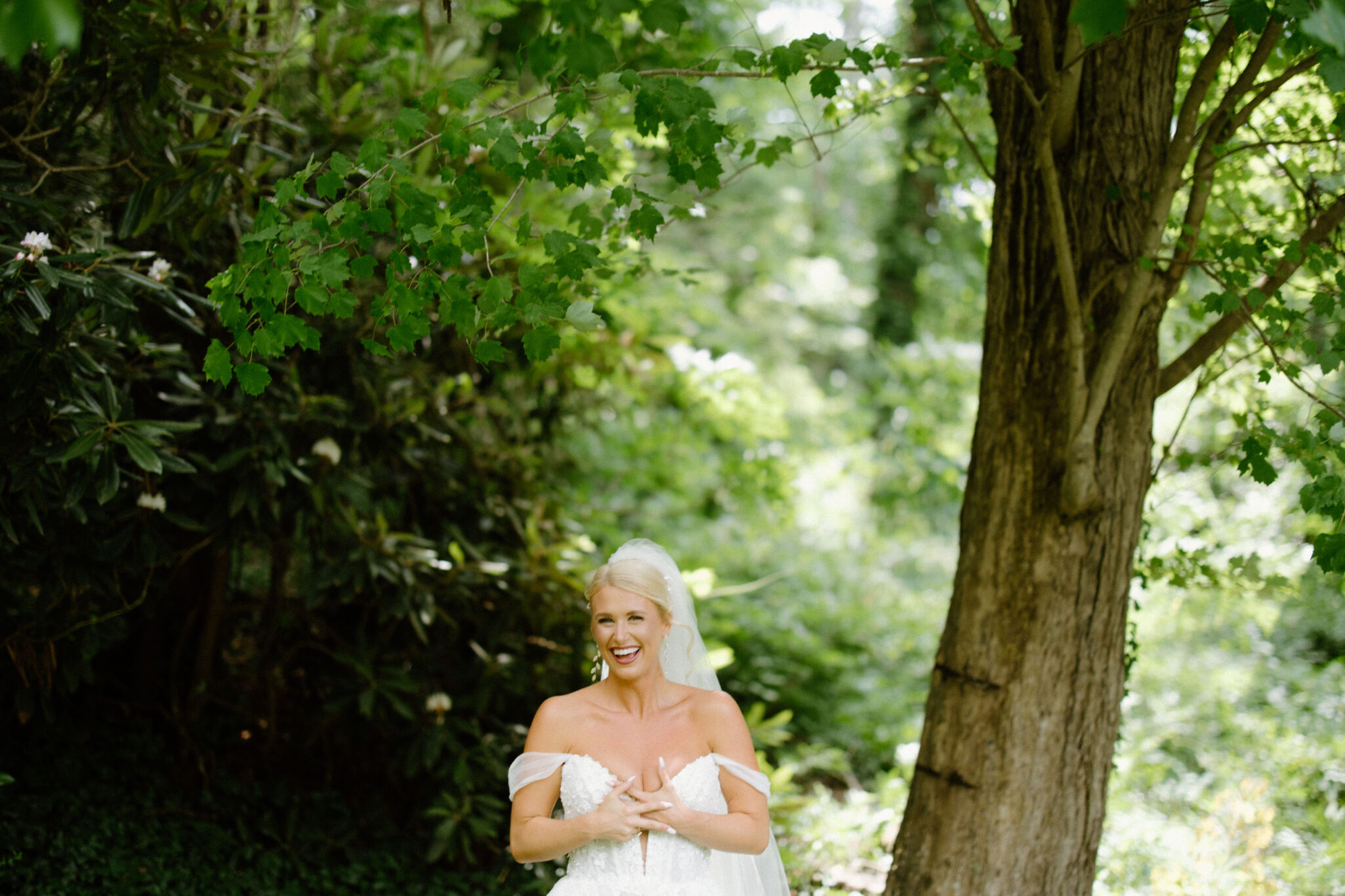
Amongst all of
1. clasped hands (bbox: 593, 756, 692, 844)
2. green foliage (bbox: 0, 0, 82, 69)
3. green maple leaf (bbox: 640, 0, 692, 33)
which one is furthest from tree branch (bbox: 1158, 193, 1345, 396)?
green foliage (bbox: 0, 0, 82, 69)

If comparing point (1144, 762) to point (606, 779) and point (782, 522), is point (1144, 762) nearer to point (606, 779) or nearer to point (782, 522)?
point (782, 522)

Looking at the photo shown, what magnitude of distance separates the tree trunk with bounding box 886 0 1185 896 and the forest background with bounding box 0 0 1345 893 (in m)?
0.41

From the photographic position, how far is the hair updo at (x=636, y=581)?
7.65 ft

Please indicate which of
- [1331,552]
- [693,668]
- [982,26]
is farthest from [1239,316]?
[693,668]

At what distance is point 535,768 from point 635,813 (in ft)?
0.99

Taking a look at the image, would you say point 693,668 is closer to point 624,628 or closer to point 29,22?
point 624,628

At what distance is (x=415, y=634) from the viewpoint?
174 inches

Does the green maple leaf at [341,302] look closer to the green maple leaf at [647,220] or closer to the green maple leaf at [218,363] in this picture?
the green maple leaf at [218,363]

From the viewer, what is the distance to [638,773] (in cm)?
232

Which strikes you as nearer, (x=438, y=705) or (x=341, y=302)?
(x=341, y=302)

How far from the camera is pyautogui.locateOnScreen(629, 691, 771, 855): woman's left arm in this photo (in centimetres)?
220

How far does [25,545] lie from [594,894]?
2.41 meters

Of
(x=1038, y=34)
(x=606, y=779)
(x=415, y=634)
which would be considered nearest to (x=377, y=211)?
(x=606, y=779)

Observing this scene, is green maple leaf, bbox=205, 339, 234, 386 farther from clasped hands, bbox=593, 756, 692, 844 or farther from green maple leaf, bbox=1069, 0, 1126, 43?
green maple leaf, bbox=1069, 0, 1126, 43
